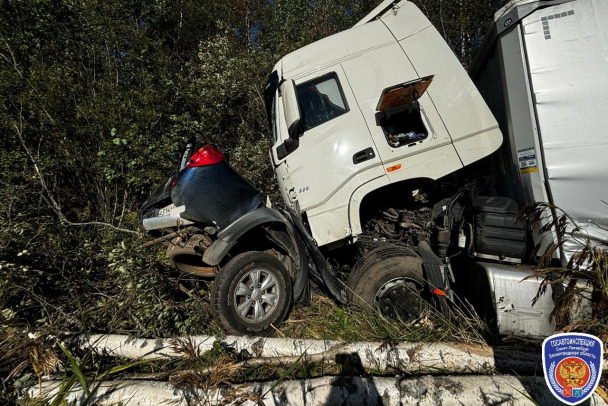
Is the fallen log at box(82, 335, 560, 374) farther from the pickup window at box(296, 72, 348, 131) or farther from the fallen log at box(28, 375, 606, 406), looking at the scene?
the pickup window at box(296, 72, 348, 131)

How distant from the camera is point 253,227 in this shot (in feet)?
9.56

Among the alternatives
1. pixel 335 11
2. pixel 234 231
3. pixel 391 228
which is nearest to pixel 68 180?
pixel 234 231

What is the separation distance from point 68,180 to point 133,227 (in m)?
2.37

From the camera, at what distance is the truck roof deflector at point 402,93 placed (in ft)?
10.2

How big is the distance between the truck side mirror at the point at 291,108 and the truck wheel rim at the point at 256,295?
1.55 m

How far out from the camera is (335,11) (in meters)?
9.28

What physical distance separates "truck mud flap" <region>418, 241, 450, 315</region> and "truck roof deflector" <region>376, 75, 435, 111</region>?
163 centimetres

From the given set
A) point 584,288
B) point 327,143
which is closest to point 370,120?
point 327,143

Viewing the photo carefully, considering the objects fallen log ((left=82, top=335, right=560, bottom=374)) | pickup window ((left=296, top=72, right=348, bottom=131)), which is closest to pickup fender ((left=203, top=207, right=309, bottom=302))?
fallen log ((left=82, top=335, right=560, bottom=374))

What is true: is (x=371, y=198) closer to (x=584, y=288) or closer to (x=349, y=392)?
(x=584, y=288)

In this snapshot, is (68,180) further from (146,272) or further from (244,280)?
(244,280)

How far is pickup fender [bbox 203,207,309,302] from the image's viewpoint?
2744 millimetres

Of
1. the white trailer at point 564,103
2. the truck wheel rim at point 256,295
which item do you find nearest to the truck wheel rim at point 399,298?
the truck wheel rim at point 256,295

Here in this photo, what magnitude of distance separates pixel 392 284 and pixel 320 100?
7.07ft
